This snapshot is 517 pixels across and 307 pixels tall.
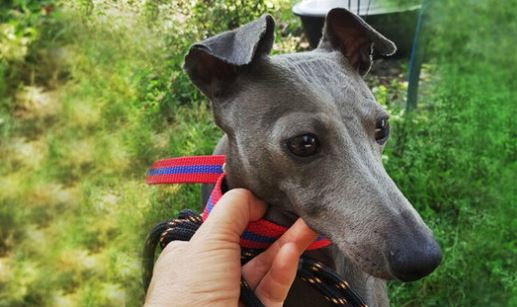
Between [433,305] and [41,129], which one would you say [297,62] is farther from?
[41,129]

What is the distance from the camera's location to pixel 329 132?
1645 mm

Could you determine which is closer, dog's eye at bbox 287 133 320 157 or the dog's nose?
the dog's nose

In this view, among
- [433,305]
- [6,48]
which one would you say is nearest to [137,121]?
[6,48]

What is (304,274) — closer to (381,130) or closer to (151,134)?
(381,130)

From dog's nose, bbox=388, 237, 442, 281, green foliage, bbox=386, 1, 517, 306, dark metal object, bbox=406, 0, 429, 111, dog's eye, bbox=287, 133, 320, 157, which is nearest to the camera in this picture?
dog's nose, bbox=388, 237, 442, 281

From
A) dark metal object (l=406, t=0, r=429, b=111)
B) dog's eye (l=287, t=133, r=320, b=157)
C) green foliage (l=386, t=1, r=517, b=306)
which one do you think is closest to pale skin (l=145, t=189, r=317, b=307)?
dog's eye (l=287, t=133, r=320, b=157)

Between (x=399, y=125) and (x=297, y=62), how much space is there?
218 cm

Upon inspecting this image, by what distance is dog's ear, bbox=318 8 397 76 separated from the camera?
2004 mm

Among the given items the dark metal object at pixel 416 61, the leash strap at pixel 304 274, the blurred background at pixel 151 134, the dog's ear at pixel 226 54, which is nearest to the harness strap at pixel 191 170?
the leash strap at pixel 304 274

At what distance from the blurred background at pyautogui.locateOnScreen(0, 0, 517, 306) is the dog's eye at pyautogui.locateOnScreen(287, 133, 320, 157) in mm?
1588

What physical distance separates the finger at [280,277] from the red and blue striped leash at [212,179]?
10 cm

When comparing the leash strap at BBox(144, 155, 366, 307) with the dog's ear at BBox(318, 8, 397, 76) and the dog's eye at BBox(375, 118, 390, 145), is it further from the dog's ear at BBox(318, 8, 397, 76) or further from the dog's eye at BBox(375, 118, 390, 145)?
the dog's ear at BBox(318, 8, 397, 76)

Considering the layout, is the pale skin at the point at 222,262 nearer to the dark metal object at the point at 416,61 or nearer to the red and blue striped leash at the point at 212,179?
the red and blue striped leash at the point at 212,179

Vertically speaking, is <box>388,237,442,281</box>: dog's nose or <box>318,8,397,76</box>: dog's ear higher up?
<box>318,8,397,76</box>: dog's ear
